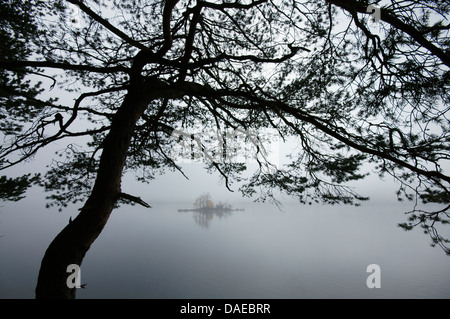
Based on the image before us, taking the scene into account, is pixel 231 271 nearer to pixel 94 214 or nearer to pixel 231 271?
pixel 231 271

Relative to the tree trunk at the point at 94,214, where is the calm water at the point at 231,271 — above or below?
below

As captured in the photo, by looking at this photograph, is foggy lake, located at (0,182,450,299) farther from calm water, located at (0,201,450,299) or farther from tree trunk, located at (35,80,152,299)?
tree trunk, located at (35,80,152,299)

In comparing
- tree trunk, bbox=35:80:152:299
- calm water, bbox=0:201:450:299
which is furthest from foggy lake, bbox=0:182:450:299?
tree trunk, bbox=35:80:152:299

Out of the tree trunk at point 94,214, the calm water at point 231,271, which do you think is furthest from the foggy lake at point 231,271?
the tree trunk at point 94,214

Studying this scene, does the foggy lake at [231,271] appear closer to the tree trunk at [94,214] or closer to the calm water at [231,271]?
the calm water at [231,271]

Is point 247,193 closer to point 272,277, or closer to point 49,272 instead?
point 49,272

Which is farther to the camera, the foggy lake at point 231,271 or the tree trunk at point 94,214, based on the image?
the foggy lake at point 231,271

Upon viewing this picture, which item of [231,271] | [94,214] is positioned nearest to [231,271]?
[231,271]

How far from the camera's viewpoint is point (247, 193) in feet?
11.2

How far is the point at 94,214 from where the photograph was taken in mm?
1535

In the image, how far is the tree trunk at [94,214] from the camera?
1358 mm
